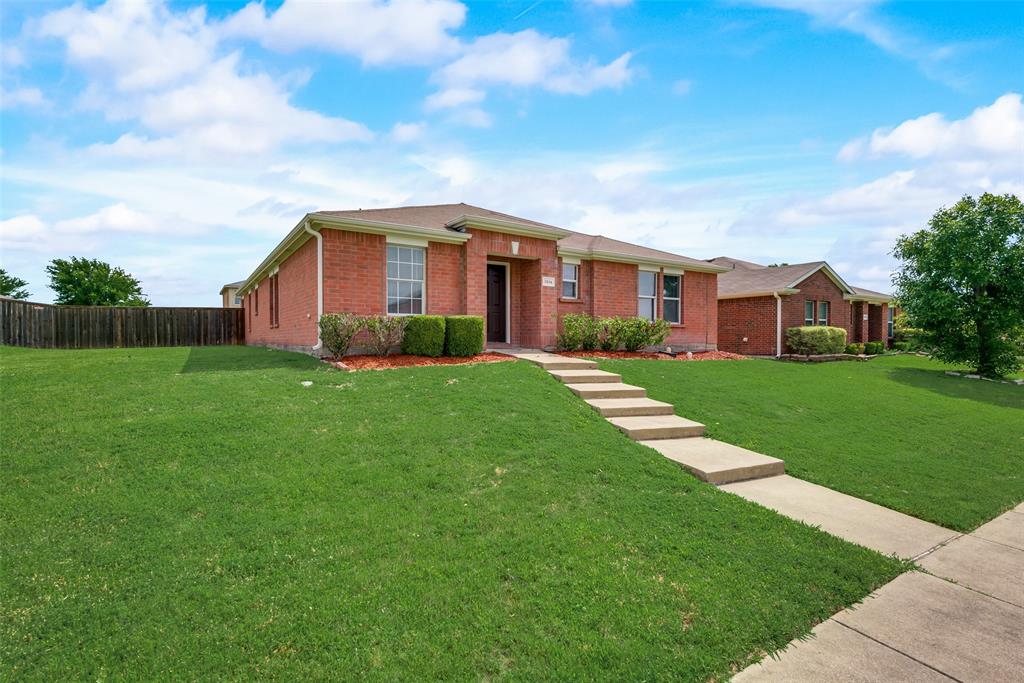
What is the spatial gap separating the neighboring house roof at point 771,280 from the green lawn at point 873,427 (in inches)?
312

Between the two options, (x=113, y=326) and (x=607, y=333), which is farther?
(x=113, y=326)

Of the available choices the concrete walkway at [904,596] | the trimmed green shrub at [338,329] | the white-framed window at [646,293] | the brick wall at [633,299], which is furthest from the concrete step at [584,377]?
the white-framed window at [646,293]

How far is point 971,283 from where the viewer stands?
14.2 meters

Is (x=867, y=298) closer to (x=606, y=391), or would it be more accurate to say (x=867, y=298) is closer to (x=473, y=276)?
(x=473, y=276)

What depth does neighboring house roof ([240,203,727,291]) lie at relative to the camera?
34.5 feet

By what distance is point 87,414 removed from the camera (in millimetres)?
5492

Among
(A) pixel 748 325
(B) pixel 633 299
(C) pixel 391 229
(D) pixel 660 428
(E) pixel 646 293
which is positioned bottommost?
(D) pixel 660 428

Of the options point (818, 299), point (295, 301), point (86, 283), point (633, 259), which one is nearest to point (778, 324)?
point (818, 299)

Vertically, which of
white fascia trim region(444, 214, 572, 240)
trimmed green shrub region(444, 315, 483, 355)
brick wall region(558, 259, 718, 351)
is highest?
A: white fascia trim region(444, 214, 572, 240)

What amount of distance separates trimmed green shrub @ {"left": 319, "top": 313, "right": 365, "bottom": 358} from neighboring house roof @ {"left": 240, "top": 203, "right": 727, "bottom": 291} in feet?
6.64

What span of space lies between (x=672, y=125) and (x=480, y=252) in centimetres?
504

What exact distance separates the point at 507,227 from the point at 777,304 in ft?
44.8

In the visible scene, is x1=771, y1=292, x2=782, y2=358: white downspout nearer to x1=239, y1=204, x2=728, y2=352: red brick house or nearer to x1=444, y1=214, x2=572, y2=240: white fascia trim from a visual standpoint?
x1=239, y1=204, x2=728, y2=352: red brick house

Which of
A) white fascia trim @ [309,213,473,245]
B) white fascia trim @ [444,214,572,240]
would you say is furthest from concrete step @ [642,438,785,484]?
white fascia trim @ [444,214,572,240]
